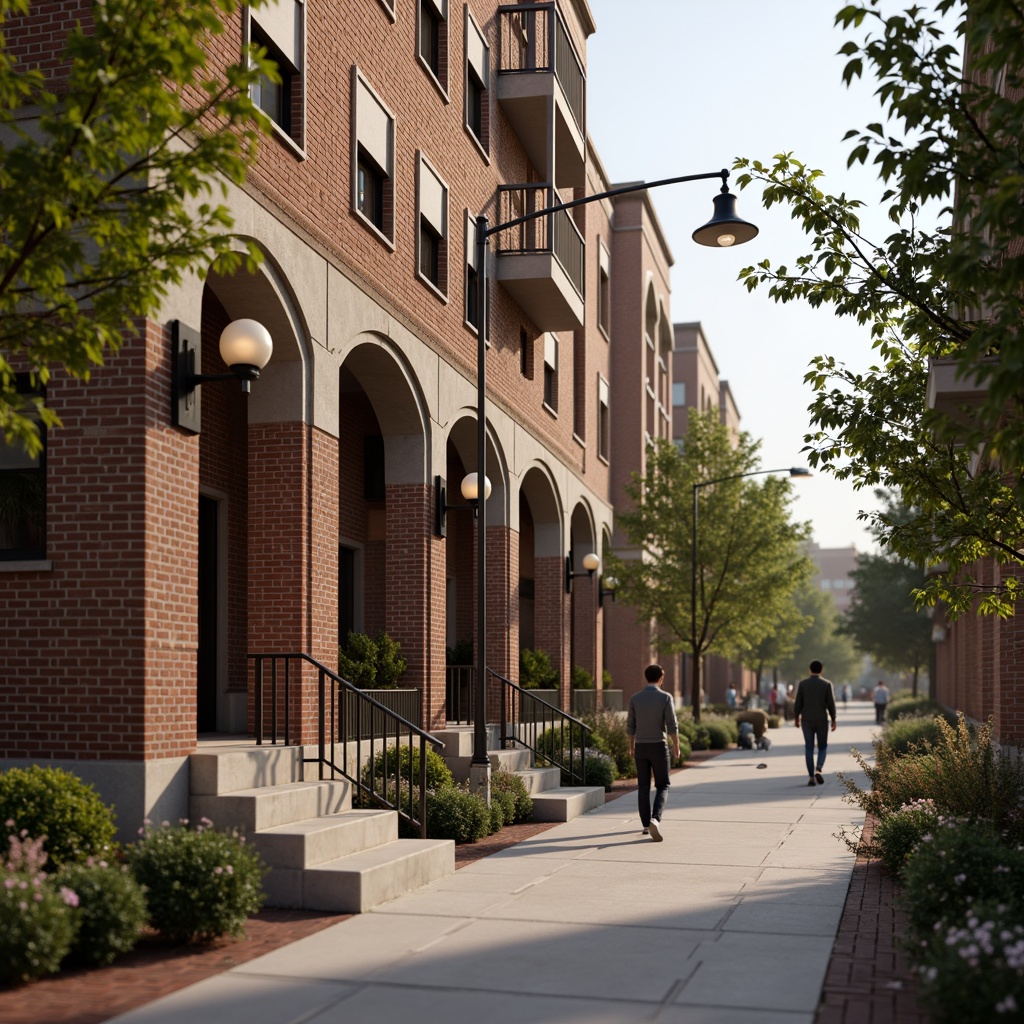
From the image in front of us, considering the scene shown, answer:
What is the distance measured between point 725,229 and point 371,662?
642 centimetres

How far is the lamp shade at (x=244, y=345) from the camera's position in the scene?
9.96 metres

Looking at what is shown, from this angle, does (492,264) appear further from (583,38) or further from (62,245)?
(62,245)

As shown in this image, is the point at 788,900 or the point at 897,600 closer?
the point at 788,900

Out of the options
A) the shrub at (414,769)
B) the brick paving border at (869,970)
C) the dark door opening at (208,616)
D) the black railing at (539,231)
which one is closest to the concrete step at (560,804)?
the shrub at (414,769)

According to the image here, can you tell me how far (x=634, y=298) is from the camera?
38094 millimetres

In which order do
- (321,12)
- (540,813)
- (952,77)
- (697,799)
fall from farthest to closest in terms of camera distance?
1. (697,799)
2. (540,813)
3. (321,12)
4. (952,77)

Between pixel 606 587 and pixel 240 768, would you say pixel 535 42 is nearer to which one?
pixel 606 587

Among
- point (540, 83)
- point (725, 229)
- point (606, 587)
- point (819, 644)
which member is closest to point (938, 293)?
point (725, 229)

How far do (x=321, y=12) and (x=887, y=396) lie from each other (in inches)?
284

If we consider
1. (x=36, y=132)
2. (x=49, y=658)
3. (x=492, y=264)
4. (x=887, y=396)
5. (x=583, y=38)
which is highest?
(x=583, y=38)

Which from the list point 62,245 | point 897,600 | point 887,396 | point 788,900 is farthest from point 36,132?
point 897,600

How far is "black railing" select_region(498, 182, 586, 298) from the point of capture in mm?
21531

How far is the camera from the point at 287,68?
12867mm

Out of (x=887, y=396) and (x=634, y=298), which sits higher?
(x=634, y=298)
